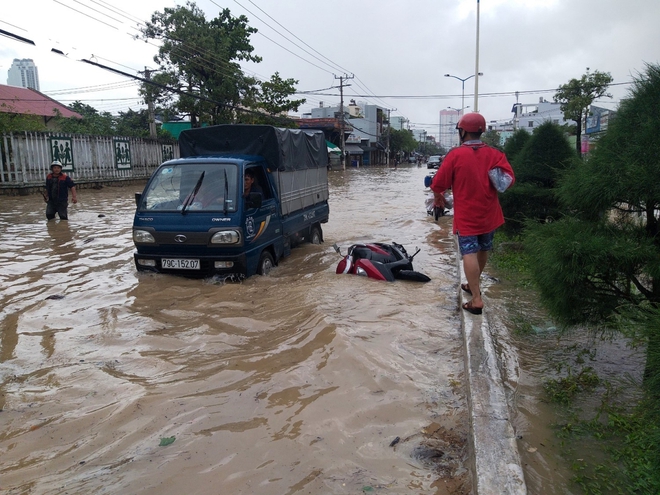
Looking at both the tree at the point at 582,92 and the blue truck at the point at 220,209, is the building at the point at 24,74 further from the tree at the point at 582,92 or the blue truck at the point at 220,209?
the blue truck at the point at 220,209

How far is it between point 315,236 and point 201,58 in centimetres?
2288

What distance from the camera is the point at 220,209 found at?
22.7 ft

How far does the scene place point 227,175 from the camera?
7.23 meters

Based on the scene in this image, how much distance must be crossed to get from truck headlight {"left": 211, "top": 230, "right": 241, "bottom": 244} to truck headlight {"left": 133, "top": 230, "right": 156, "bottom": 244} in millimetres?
925

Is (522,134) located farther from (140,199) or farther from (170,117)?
(170,117)

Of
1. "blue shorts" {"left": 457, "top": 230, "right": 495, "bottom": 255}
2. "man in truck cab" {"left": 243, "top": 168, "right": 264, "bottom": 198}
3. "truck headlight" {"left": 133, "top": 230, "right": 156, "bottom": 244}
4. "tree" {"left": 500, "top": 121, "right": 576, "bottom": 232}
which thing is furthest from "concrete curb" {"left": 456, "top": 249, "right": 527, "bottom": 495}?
"tree" {"left": 500, "top": 121, "right": 576, "bottom": 232}

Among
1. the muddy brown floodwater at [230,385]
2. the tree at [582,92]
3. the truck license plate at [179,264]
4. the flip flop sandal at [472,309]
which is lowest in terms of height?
the muddy brown floodwater at [230,385]

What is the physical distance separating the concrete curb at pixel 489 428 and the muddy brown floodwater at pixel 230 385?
0.48ft

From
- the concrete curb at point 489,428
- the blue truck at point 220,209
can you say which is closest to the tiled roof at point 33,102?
the blue truck at point 220,209

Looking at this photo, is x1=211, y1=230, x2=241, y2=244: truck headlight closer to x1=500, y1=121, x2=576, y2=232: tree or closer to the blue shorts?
the blue shorts

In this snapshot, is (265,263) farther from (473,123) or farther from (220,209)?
(473,123)

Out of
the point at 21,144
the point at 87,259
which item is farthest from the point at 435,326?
the point at 21,144

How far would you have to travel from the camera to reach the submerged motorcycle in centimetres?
722

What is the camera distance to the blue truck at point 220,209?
22.4ft
